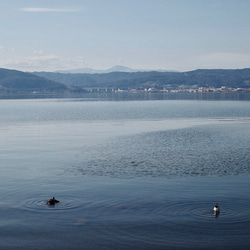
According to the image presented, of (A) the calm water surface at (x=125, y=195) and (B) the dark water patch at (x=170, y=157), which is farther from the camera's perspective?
(B) the dark water patch at (x=170, y=157)

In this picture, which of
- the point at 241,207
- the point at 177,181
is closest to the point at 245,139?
the point at 177,181

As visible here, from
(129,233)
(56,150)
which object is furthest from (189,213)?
(56,150)

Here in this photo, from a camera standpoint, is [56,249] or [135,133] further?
[135,133]

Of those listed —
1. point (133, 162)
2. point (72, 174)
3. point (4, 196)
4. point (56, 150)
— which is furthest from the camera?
point (56, 150)

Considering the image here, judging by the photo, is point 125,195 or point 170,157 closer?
point 125,195

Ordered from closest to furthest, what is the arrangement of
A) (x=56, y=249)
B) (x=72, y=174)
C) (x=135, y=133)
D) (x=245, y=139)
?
(x=56, y=249)
(x=72, y=174)
(x=245, y=139)
(x=135, y=133)

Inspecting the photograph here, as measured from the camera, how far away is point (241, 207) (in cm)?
2031

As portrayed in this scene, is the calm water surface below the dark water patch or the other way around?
below

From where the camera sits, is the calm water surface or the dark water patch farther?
the dark water patch

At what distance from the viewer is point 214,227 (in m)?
17.6

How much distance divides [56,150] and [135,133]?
15.6 m

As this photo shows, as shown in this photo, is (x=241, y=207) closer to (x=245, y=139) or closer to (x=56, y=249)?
(x=56, y=249)

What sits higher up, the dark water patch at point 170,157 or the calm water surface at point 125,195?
the dark water patch at point 170,157

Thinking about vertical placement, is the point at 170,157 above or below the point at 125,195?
above
